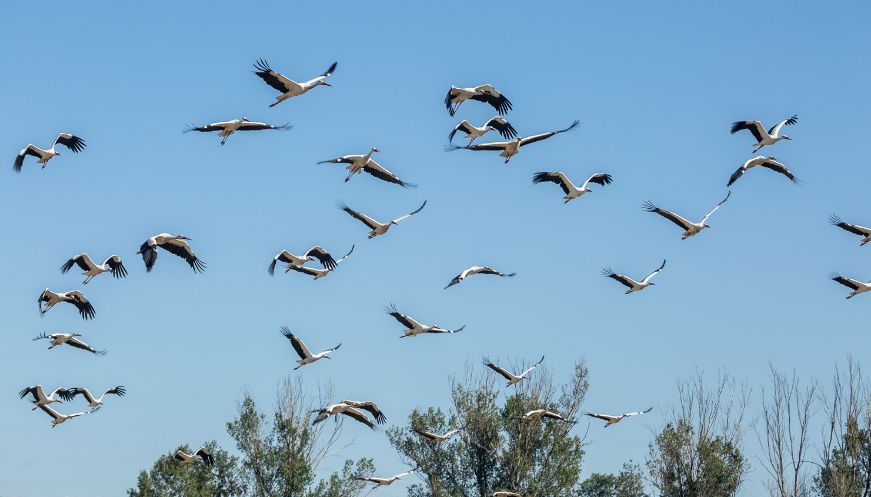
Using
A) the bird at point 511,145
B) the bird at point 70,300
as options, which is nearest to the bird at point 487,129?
the bird at point 511,145

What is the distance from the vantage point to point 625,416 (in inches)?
1491

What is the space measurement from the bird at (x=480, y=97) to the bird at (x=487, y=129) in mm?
476

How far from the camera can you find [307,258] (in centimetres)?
3578

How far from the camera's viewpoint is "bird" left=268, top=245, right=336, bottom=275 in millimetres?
35219

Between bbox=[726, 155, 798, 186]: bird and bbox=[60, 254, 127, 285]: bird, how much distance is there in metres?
14.5

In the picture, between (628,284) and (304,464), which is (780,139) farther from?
(304,464)

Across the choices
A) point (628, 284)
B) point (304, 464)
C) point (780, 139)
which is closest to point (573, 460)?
point (304, 464)

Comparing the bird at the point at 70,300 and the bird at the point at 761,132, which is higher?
the bird at the point at 761,132

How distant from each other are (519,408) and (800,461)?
447 inches

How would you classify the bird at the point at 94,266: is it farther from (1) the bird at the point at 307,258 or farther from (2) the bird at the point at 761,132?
(2) the bird at the point at 761,132

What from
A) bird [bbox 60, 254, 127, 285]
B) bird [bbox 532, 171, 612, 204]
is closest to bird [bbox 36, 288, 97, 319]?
Result: bird [bbox 60, 254, 127, 285]

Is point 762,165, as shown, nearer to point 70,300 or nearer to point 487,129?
point 487,129

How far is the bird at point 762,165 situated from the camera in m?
33.6

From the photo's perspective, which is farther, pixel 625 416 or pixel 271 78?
pixel 625 416
